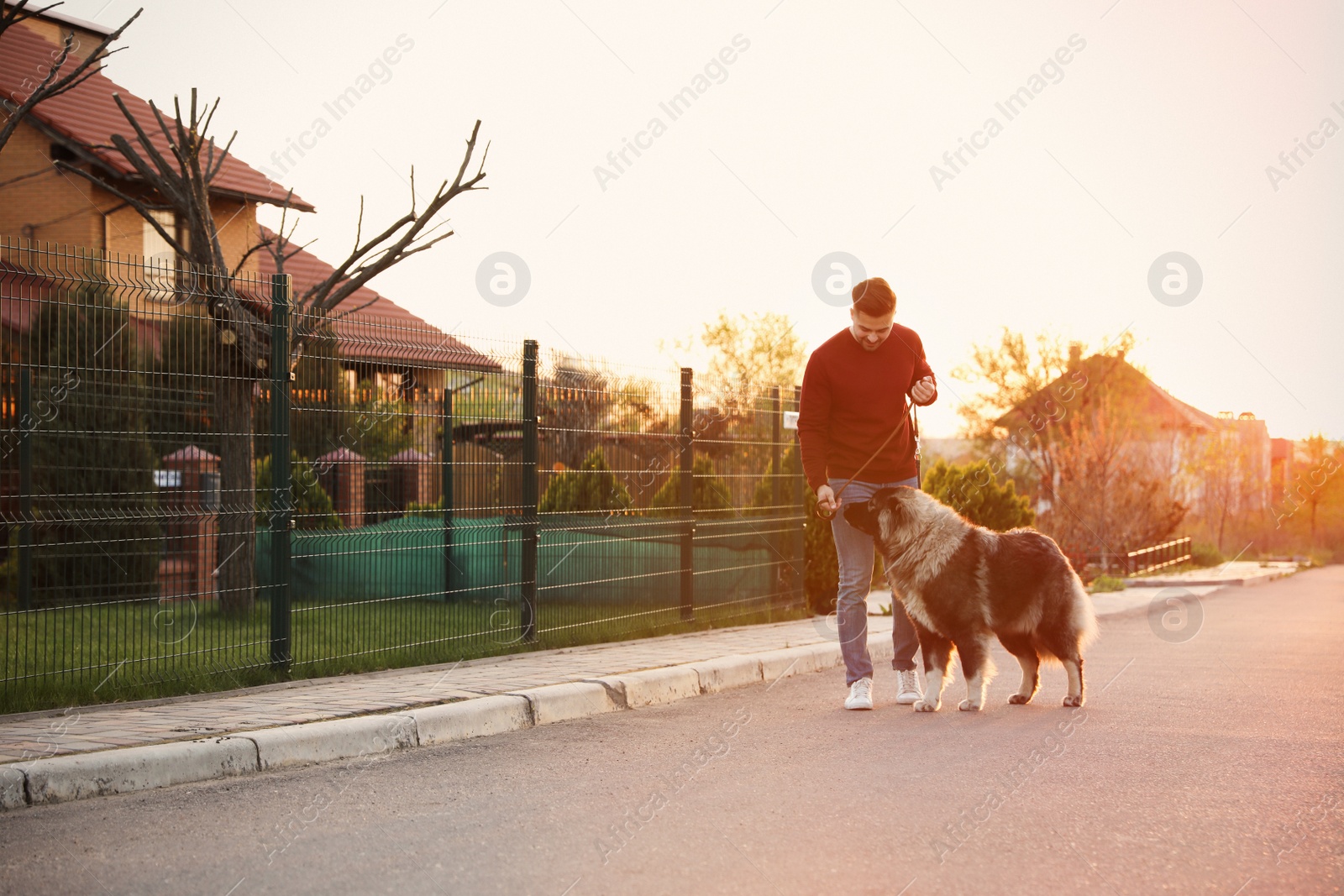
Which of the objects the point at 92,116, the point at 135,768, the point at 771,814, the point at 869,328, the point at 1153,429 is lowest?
the point at 771,814

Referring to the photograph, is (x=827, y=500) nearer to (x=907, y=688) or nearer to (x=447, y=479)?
(x=907, y=688)

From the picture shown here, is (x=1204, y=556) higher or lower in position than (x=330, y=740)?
lower

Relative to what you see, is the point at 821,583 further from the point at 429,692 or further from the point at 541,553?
the point at 429,692

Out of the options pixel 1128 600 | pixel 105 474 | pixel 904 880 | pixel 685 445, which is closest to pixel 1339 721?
pixel 904 880

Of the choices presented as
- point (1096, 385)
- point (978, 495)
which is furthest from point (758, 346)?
point (978, 495)

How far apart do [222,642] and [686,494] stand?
469 cm

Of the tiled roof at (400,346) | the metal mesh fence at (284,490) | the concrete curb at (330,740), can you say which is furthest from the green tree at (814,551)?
the concrete curb at (330,740)

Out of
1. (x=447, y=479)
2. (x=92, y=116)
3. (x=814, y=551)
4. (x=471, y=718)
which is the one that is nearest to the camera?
(x=471, y=718)

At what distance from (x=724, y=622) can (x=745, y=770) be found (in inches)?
234

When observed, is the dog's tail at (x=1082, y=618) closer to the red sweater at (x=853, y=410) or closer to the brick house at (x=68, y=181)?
the red sweater at (x=853, y=410)

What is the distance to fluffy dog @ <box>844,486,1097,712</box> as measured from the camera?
675 cm

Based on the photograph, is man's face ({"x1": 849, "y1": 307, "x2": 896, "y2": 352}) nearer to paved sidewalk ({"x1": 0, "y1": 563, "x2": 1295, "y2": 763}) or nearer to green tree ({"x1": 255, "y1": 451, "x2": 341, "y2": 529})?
paved sidewalk ({"x1": 0, "y1": 563, "x2": 1295, "y2": 763})

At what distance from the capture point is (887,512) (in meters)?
6.96

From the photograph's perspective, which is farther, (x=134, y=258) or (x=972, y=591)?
(x=134, y=258)
